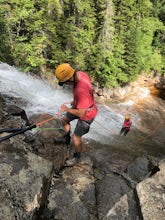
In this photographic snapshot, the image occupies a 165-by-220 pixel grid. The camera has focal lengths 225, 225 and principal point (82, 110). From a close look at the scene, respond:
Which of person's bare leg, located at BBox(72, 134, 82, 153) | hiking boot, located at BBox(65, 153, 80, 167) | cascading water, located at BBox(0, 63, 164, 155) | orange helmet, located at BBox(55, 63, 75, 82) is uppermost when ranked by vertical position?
orange helmet, located at BBox(55, 63, 75, 82)

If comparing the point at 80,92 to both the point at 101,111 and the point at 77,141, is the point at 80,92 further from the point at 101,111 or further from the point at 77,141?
the point at 101,111

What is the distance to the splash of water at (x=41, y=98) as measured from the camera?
12.0 metres

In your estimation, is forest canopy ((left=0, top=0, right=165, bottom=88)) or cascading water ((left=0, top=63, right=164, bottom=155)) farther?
forest canopy ((left=0, top=0, right=165, bottom=88))

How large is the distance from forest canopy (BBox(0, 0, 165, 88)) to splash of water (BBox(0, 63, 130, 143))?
190 cm

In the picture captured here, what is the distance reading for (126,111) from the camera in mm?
19703

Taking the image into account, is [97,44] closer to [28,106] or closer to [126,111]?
[126,111]

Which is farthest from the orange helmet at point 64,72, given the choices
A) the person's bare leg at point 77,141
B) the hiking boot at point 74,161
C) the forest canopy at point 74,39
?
the forest canopy at point 74,39

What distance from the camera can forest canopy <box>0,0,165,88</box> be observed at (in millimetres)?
17625

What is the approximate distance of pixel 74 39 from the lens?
22.2 m

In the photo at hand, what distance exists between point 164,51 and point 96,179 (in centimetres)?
2967

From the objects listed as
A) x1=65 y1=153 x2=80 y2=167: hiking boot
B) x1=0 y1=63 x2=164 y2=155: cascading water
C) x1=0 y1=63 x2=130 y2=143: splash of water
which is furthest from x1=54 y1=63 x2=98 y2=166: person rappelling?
x1=0 y1=63 x2=130 y2=143: splash of water

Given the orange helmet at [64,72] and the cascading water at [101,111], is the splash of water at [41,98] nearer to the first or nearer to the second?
the cascading water at [101,111]

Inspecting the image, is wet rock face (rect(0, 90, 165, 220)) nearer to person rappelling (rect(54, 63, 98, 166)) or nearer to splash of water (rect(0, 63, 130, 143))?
person rappelling (rect(54, 63, 98, 166))

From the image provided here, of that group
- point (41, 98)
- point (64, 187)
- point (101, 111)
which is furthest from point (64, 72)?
point (101, 111)
